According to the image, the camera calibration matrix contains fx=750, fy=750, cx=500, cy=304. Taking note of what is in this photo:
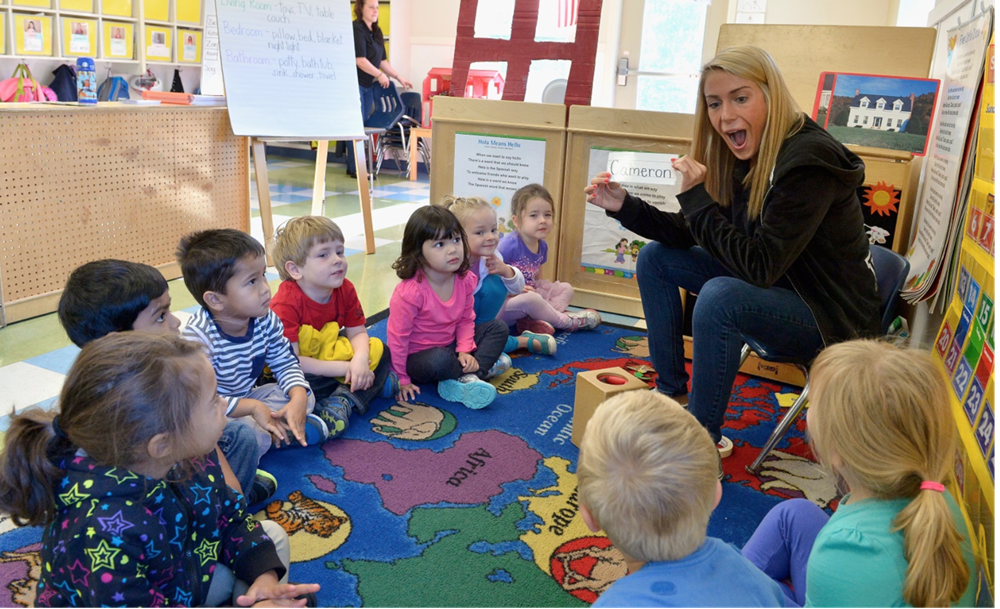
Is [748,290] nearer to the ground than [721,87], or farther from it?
nearer to the ground

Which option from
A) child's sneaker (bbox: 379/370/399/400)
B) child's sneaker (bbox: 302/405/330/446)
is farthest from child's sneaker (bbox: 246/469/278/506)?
child's sneaker (bbox: 379/370/399/400)

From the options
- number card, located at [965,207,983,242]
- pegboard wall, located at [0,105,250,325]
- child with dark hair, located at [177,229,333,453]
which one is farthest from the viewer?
pegboard wall, located at [0,105,250,325]

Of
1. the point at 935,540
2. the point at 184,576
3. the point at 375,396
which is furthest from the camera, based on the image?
the point at 375,396

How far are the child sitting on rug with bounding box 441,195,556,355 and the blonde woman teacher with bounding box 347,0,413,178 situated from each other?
372 centimetres

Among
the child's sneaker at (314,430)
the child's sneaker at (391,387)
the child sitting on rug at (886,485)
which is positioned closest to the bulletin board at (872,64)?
the child sitting on rug at (886,485)

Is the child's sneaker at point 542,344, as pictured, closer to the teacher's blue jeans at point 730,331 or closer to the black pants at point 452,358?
the black pants at point 452,358

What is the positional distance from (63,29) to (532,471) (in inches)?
270

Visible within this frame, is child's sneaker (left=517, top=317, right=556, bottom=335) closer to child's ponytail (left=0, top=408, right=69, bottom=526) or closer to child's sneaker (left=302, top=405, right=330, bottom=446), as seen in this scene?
child's sneaker (left=302, top=405, right=330, bottom=446)

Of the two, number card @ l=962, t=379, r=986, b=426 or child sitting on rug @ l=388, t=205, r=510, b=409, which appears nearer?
number card @ l=962, t=379, r=986, b=426

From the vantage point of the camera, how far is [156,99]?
3.95 m

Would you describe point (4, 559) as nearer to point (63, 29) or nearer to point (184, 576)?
point (184, 576)

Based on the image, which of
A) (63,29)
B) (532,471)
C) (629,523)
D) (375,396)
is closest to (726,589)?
(629,523)

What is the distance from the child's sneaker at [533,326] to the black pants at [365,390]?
0.79 meters

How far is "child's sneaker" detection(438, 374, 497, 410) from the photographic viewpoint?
2.37 metres
